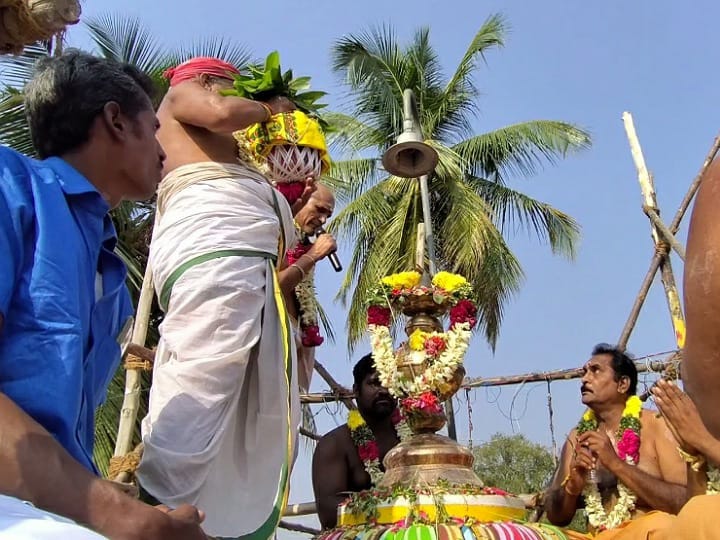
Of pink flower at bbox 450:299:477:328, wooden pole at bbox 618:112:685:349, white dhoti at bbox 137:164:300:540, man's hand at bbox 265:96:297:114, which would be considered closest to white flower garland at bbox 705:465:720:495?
pink flower at bbox 450:299:477:328

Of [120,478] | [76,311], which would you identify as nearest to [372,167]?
[120,478]

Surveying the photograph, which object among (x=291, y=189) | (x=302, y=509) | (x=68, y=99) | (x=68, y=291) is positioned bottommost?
(x=302, y=509)

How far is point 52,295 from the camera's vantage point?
152 cm

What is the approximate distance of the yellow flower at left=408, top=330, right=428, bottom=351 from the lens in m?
4.12

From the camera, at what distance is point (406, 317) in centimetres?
448

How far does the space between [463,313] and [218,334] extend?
1991 mm

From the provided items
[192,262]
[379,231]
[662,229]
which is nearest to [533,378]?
[662,229]

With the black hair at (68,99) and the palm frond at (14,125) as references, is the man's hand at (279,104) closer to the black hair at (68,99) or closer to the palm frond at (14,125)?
the black hair at (68,99)

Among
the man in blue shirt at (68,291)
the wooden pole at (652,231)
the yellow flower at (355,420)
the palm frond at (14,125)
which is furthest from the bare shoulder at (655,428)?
the palm frond at (14,125)

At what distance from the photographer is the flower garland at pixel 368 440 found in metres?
4.42

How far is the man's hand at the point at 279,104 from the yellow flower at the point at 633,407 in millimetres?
2700

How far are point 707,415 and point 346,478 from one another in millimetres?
3341

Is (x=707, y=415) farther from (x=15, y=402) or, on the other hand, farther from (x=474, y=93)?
(x=474, y=93)

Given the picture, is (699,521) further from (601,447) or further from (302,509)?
(302,509)
